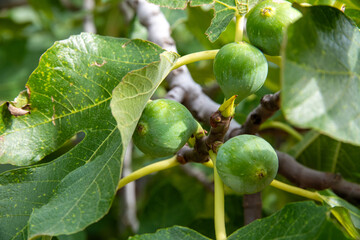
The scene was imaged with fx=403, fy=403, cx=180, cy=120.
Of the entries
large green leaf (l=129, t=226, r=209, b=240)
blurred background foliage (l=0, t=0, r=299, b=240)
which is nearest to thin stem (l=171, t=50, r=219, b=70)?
large green leaf (l=129, t=226, r=209, b=240)

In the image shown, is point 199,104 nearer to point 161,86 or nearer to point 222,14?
point 222,14

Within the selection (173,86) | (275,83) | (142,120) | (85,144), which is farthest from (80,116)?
(275,83)

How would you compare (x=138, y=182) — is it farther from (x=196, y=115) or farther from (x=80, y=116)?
(x=80, y=116)

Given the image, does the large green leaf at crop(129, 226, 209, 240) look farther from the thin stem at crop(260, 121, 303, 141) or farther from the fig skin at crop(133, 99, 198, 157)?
the thin stem at crop(260, 121, 303, 141)

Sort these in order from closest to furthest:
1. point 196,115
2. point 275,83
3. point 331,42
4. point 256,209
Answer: point 331,42 < point 256,209 < point 196,115 < point 275,83

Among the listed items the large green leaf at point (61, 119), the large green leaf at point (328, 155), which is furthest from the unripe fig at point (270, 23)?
the large green leaf at point (328, 155)

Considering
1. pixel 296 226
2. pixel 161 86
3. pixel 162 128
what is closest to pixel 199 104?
pixel 162 128
